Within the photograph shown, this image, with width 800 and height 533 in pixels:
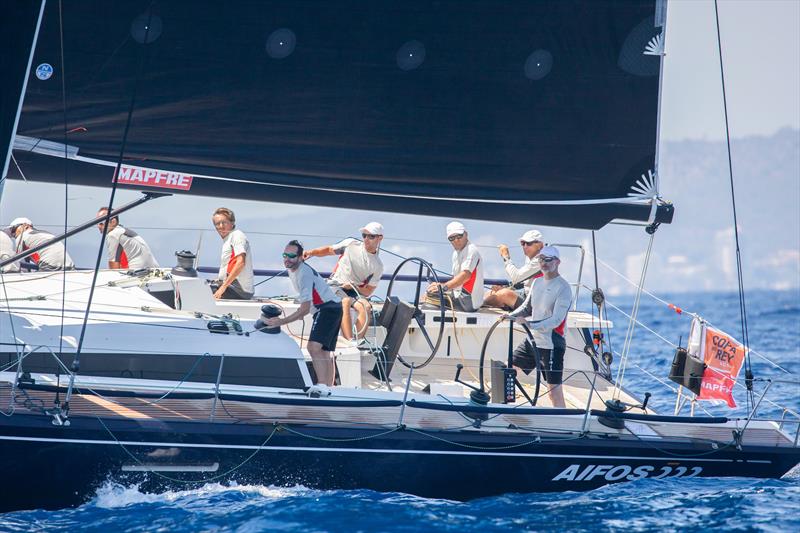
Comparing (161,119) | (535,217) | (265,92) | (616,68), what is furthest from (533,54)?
(161,119)

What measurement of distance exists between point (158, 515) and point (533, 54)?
4330mm

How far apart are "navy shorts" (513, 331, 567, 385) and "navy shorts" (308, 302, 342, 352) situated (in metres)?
1.43

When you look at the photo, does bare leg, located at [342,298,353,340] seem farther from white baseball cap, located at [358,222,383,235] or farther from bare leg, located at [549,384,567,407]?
bare leg, located at [549,384,567,407]

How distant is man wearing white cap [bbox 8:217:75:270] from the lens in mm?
9156

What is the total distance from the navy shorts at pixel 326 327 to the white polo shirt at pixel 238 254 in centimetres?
155

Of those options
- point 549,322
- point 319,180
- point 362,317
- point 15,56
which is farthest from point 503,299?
point 15,56

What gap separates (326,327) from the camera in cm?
692

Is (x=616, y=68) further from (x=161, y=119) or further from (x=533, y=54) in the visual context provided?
(x=161, y=119)

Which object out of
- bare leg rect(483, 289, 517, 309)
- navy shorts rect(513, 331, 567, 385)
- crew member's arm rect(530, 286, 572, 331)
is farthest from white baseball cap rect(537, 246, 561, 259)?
bare leg rect(483, 289, 517, 309)

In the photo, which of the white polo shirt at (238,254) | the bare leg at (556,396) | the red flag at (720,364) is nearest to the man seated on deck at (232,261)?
the white polo shirt at (238,254)

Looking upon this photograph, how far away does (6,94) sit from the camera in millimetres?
6137

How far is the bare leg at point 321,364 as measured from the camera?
274 inches

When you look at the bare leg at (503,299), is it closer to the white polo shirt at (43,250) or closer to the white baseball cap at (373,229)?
the white baseball cap at (373,229)

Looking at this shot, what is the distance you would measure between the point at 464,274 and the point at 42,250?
4.36 meters
